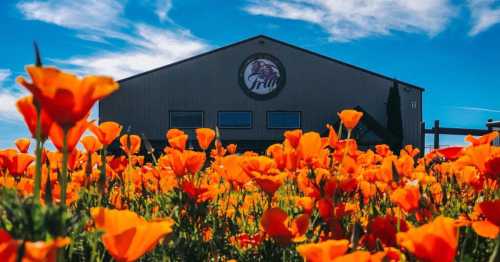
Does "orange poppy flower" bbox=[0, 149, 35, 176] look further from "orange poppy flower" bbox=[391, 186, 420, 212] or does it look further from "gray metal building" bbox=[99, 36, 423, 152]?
"gray metal building" bbox=[99, 36, 423, 152]

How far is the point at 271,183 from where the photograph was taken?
175 centimetres

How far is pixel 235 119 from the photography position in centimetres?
2764

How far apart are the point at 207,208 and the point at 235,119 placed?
25.6 m

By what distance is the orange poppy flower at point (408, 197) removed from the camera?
60.6 inches

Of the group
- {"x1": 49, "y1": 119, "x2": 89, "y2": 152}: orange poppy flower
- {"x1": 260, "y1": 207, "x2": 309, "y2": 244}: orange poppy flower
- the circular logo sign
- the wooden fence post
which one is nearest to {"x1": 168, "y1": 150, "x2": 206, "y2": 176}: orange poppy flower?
{"x1": 260, "y1": 207, "x2": 309, "y2": 244}: orange poppy flower

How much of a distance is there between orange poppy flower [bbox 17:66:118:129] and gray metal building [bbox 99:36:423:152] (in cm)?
2636

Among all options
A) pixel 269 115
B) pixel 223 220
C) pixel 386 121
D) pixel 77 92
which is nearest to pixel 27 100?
pixel 77 92

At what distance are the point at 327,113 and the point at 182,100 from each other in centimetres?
753

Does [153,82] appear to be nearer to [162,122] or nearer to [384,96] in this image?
[162,122]

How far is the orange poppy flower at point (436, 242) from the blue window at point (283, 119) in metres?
26.6

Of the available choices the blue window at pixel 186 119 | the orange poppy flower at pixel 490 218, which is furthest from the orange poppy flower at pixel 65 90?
the blue window at pixel 186 119

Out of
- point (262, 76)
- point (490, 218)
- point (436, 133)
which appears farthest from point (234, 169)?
point (262, 76)

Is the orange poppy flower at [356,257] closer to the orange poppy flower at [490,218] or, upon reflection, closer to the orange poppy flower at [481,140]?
the orange poppy flower at [490,218]

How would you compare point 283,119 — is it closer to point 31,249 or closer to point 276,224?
point 276,224
